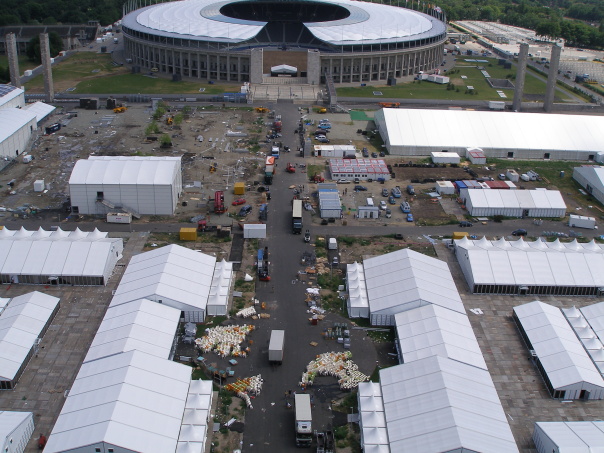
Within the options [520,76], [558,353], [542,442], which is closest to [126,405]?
[542,442]

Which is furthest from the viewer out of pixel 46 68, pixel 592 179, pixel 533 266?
pixel 46 68

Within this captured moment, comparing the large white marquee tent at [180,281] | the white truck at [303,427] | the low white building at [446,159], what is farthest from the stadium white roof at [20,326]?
the low white building at [446,159]

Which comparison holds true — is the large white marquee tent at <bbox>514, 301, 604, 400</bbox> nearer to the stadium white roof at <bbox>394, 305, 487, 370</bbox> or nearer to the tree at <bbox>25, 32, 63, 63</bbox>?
the stadium white roof at <bbox>394, 305, 487, 370</bbox>

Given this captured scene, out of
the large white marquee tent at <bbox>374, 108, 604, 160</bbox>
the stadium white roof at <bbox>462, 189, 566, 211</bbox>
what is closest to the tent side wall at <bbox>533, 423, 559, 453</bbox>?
the stadium white roof at <bbox>462, 189, 566, 211</bbox>

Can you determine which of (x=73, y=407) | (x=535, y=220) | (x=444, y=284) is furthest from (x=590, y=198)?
(x=73, y=407)

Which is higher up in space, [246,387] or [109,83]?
[246,387]

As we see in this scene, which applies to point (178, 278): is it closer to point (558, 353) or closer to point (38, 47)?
point (558, 353)

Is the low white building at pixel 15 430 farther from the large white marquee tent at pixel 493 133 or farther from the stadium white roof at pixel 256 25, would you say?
the stadium white roof at pixel 256 25
